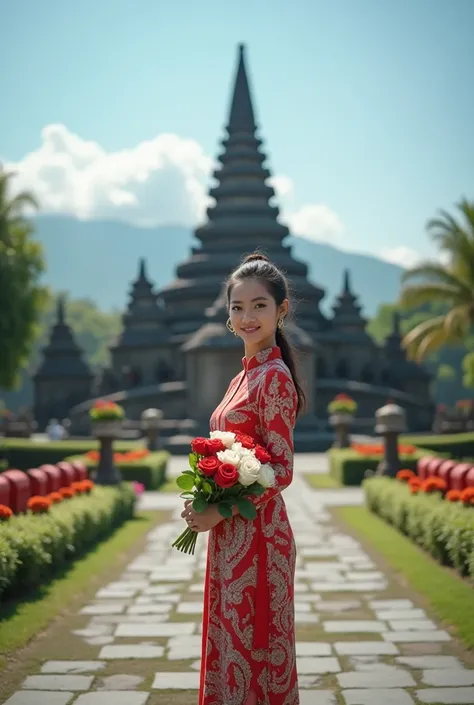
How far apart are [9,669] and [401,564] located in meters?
5.17

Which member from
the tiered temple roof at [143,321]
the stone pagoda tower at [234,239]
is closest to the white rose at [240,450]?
the stone pagoda tower at [234,239]

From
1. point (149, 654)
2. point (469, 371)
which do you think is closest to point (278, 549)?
point (149, 654)

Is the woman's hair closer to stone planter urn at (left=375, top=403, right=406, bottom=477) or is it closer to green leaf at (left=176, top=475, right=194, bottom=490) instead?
green leaf at (left=176, top=475, right=194, bottom=490)

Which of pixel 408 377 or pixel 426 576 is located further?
pixel 408 377

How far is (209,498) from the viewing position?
462cm

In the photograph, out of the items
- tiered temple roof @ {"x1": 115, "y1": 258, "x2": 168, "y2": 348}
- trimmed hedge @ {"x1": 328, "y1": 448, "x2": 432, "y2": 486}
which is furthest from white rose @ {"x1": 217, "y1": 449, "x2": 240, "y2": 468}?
tiered temple roof @ {"x1": 115, "y1": 258, "x2": 168, "y2": 348}

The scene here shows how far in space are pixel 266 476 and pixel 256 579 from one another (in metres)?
0.51

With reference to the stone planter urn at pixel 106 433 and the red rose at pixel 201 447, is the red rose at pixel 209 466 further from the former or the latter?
the stone planter urn at pixel 106 433

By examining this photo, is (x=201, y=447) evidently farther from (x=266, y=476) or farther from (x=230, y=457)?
(x=266, y=476)

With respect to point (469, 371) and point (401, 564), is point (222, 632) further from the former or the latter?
point (469, 371)

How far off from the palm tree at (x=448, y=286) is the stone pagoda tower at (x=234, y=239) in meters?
11.3

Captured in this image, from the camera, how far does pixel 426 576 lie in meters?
9.69

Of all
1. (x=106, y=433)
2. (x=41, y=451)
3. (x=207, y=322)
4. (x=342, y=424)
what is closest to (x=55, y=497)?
(x=106, y=433)

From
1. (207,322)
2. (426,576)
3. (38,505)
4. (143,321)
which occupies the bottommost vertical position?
(426,576)
